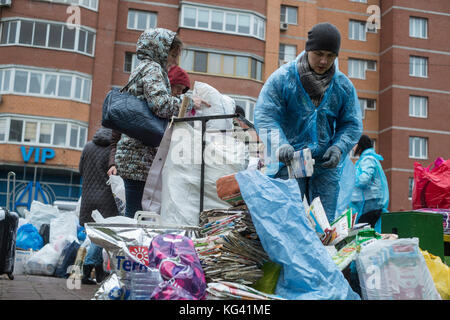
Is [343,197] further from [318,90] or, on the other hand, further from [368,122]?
[368,122]

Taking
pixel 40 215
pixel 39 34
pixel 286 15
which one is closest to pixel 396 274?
pixel 40 215

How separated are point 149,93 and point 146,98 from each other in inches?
2.3

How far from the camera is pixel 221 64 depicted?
28031 mm

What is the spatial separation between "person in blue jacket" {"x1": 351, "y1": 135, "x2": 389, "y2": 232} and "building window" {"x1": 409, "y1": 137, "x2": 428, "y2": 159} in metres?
27.4

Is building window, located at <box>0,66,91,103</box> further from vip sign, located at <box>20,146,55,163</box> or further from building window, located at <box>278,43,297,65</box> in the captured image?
building window, located at <box>278,43,297,65</box>

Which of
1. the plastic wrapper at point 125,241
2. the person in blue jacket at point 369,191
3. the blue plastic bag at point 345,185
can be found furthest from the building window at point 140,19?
the plastic wrapper at point 125,241

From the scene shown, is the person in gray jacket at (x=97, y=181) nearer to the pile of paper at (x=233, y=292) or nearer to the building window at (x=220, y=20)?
the pile of paper at (x=233, y=292)

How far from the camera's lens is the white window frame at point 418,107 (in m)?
32.7

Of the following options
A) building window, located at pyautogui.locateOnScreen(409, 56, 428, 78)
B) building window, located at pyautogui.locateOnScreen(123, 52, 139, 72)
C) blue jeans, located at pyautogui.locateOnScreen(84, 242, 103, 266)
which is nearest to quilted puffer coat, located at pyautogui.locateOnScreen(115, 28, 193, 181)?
blue jeans, located at pyautogui.locateOnScreen(84, 242, 103, 266)

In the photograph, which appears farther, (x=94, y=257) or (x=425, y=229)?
(x=94, y=257)

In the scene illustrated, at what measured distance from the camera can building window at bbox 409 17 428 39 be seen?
33344mm

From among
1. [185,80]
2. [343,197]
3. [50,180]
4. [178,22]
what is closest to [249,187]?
[343,197]

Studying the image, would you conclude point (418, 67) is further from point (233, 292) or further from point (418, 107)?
point (233, 292)

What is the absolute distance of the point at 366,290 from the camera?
285 cm
